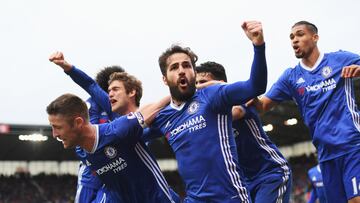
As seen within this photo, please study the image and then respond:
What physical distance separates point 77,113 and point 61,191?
33761mm

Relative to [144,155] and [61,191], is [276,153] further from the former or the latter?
[61,191]

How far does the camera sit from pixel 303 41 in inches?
197

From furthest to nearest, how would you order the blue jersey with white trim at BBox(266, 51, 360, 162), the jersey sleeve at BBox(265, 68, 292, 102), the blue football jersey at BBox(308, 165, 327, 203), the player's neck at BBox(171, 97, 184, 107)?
the blue football jersey at BBox(308, 165, 327, 203) < the jersey sleeve at BBox(265, 68, 292, 102) < the blue jersey with white trim at BBox(266, 51, 360, 162) < the player's neck at BBox(171, 97, 184, 107)

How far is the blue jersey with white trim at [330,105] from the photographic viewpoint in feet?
15.0

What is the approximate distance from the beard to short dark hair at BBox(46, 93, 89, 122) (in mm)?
849

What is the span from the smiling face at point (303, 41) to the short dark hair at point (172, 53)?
4.53 ft

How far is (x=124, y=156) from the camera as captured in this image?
4238 mm

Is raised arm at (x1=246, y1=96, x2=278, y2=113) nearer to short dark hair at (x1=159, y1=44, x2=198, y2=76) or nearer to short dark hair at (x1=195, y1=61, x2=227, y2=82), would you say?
short dark hair at (x1=195, y1=61, x2=227, y2=82)

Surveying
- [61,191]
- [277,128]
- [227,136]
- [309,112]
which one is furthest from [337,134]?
[61,191]

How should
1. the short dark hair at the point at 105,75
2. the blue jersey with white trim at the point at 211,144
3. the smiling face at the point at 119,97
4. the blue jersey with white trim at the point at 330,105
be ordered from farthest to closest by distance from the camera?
the short dark hair at the point at 105,75 < the smiling face at the point at 119,97 < the blue jersey with white trim at the point at 330,105 < the blue jersey with white trim at the point at 211,144

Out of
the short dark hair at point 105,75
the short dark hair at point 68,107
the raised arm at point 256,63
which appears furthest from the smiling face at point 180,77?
the short dark hair at point 105,75

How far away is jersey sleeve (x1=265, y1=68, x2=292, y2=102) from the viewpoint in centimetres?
527

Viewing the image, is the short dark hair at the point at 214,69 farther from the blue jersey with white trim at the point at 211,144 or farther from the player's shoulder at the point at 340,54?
the player's shoulder at the point at 340,54

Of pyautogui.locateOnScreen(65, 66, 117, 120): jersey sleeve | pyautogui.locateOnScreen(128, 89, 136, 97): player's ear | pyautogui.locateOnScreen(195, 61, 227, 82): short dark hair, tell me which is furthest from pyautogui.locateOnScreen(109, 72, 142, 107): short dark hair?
pyautogui.locateOnScreen(195, 61, 227, 82): short dark hair
